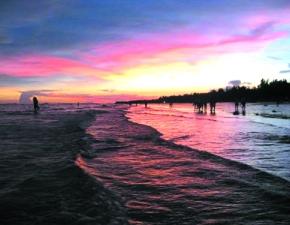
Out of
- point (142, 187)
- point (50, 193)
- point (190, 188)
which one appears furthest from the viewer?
point (142, 187)

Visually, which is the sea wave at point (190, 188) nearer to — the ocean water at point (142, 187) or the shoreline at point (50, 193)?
the ocean water at point (142, 187)

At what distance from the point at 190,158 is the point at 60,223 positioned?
29.5 ft

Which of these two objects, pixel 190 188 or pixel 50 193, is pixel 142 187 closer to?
pixel 190 188

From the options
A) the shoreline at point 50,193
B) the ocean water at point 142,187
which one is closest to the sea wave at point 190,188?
the ocean water at point 142,187

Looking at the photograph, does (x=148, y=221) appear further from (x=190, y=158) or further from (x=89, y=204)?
(x=190, y=158)

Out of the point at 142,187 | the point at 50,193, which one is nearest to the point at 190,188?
the point at 142,187

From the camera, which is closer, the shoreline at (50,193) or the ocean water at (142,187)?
the shoreline at (50,193)

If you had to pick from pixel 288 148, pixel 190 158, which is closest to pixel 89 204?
pixel 190 158

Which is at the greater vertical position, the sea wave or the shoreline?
the shoreline

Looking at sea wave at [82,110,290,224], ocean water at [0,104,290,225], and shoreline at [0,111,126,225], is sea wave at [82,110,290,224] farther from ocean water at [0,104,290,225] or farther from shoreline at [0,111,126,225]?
shoreline at [0,111,126,225]

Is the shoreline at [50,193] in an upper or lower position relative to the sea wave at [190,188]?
upper

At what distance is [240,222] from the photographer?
24.5 ft

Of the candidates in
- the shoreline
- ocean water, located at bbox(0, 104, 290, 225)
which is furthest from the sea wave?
the shoreline

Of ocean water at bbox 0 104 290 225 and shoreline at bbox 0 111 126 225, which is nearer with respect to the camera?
shoreline at bbox 0 111 126 225
